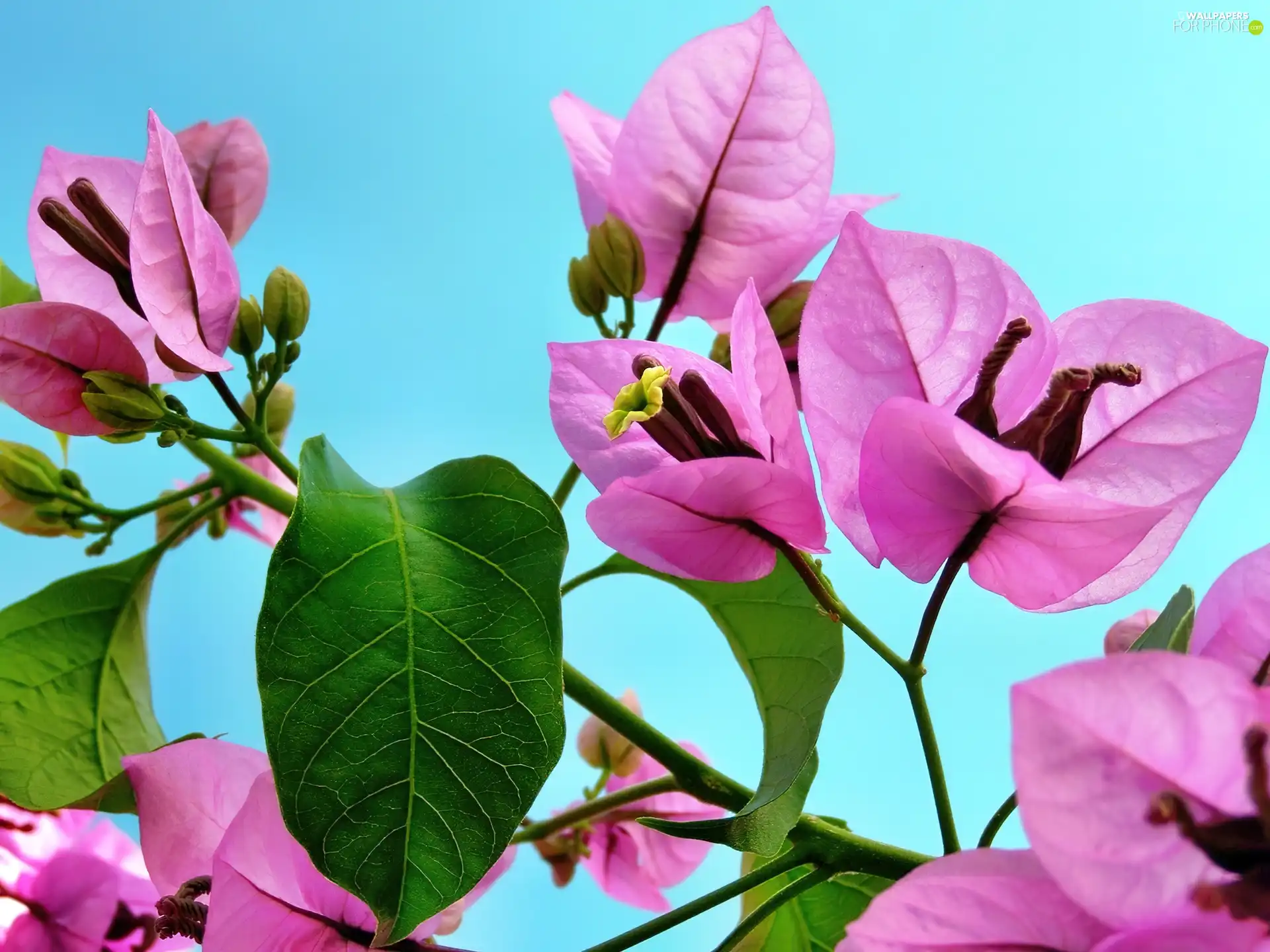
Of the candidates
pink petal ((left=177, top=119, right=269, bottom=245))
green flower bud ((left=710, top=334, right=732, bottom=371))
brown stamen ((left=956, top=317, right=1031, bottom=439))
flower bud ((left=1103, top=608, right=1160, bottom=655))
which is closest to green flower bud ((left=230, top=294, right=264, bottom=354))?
pink petal ((left=177, top=119, right=269, bottom=245))

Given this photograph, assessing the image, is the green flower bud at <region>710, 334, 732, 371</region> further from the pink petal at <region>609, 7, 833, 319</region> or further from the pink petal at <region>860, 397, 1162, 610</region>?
the pink petal at <region>860, 397, 1162, 610</region>

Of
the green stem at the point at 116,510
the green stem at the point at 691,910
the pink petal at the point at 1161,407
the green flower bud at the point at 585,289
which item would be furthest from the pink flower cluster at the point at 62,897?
the pink petal at the point at 1161,407

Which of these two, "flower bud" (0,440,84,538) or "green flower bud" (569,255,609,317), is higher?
"green flower bud" (569,255,609,317)

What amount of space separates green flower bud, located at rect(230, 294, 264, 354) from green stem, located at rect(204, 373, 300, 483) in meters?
0.02

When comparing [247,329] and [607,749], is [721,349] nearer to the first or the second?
[247,329]

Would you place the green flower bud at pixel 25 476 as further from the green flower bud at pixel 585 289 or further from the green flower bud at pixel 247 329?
the green flower bud at pixel 585 289

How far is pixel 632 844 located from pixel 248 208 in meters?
0.53

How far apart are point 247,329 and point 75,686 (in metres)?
0.23

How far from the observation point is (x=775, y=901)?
410 millimetres

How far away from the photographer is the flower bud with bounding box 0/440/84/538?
59 centimetres

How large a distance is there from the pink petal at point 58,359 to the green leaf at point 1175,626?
1.42 feet

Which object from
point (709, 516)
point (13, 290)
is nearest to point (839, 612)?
point (709, 516)

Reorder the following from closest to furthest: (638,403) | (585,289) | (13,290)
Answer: (638,403) → (585,289) → (13,290)

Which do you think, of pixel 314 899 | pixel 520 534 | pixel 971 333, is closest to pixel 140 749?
pixel 314 899
